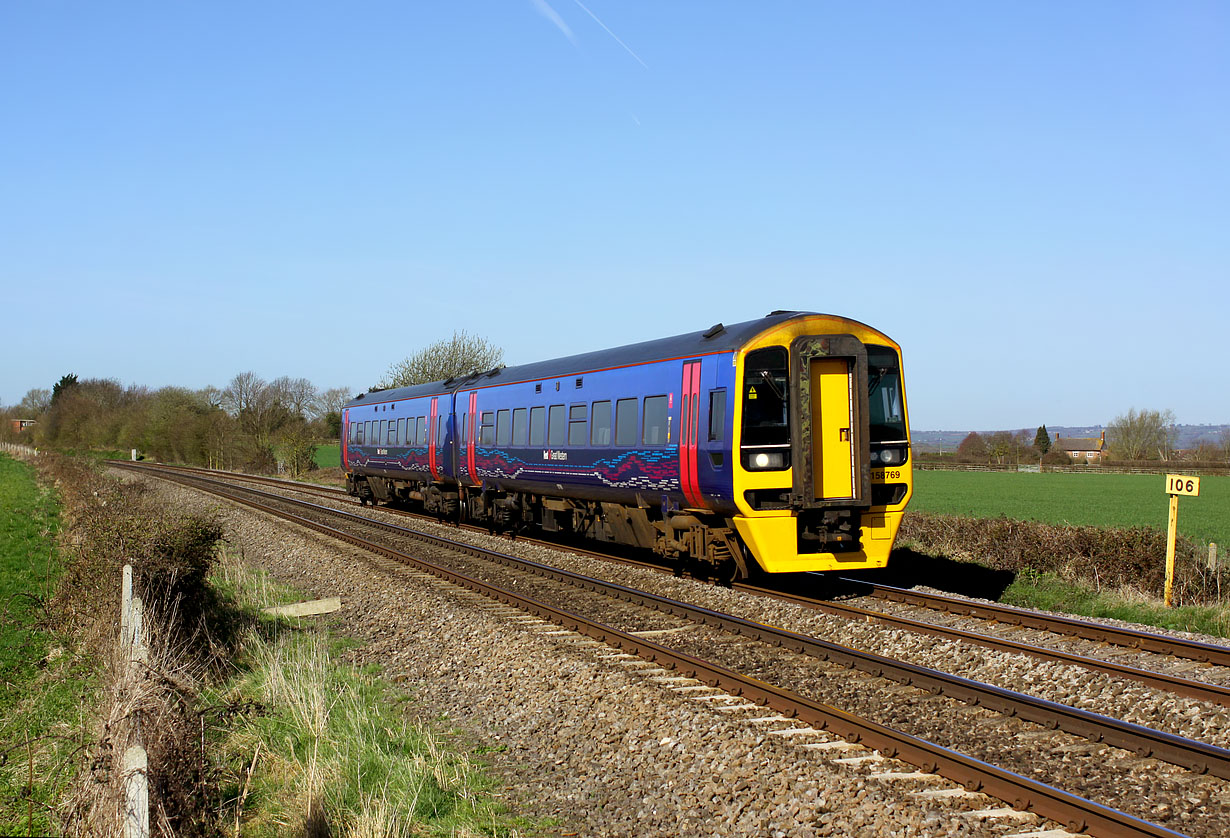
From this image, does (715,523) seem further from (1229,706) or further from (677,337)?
(1229,706)

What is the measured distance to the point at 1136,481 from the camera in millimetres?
52250

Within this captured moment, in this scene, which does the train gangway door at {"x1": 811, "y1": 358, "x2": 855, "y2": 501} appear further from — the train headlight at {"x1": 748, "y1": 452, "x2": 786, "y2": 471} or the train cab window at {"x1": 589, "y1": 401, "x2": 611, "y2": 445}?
the train cab window at {"x1": 589, "y1": 401, "x2": 611, "y2": 445}

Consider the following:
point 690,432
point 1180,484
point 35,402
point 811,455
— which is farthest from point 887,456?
point 35,402

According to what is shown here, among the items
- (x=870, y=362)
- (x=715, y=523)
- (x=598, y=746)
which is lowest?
(x=598, y=746)

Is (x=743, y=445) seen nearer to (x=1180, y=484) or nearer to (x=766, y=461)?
(x=766, y=461)

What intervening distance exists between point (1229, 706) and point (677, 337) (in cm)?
796

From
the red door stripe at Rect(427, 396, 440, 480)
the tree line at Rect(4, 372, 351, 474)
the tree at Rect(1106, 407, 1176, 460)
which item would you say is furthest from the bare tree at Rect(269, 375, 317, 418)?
the tree at Rect(1106, 407, 1176, 460)

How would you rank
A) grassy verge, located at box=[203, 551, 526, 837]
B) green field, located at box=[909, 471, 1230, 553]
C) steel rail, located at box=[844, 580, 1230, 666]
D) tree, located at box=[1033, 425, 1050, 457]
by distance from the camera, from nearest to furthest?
grassy verge, located at box=[203, 551, 526, 837] < steel rail, located at box=[844, 580, 1230, 666] < green field, located at box=[909, 471, 1230, 553] < tree, located at box=[1033, 425, 1050, 457]

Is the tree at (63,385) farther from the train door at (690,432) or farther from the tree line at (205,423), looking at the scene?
the train door at (690,432)

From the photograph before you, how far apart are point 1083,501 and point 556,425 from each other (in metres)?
28.6

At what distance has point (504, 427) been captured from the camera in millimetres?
17906

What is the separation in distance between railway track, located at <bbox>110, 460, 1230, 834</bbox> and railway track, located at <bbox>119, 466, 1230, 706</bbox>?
1.43 meters

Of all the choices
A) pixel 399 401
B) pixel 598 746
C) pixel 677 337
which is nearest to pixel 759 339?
pixel 677 337

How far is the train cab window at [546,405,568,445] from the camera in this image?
15.3 metres
